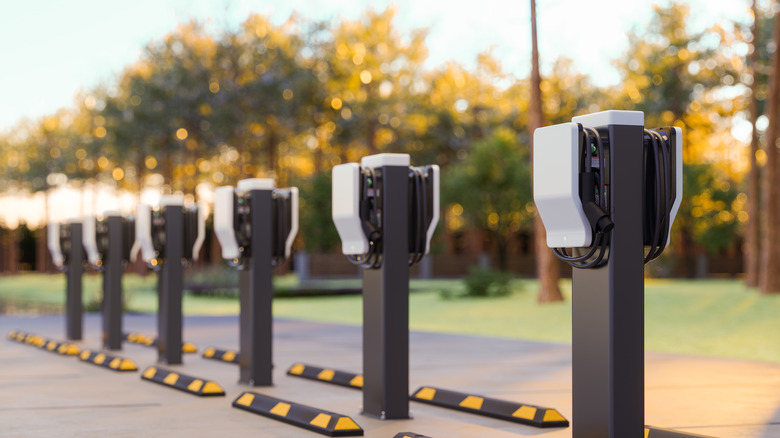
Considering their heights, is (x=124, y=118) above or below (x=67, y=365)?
above

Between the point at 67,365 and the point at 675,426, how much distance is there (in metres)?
7.55

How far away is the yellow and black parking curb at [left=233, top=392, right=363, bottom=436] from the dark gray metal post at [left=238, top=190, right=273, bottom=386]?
126 centimetres

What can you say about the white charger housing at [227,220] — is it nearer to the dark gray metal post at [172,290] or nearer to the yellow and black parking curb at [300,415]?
the yellow and black parking curb at [300,415]

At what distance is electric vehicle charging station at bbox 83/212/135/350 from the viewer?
13.8 meters

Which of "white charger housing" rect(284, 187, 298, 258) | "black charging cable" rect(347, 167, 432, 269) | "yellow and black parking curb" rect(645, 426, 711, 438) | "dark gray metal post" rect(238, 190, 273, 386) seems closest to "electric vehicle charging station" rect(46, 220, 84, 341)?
"dark gray metal post" rect(238, 190, 273, 386)

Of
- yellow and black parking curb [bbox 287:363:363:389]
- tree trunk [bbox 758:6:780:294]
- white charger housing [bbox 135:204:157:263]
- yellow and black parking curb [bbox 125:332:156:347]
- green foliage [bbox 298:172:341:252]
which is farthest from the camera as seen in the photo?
green foliage [bbox 298:172:341:252]

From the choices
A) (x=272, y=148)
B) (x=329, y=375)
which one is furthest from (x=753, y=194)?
(x=272, y=148)

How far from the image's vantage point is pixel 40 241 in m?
69.8

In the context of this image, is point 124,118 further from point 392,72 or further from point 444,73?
point 444,73

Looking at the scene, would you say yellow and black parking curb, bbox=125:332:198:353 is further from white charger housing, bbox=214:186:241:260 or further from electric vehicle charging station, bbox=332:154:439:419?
electric vehicle charging station, bbox=332:154:439:419

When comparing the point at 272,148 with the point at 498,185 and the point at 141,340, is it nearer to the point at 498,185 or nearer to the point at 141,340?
the point at 498,185

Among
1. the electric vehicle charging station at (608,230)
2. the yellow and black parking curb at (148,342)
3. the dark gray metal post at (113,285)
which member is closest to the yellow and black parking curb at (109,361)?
the dark gray metal post at (113,285)

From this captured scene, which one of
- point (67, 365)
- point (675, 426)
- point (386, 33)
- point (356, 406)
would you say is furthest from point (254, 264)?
point (386, 33)

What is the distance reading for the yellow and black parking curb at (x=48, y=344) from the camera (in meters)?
13.2
